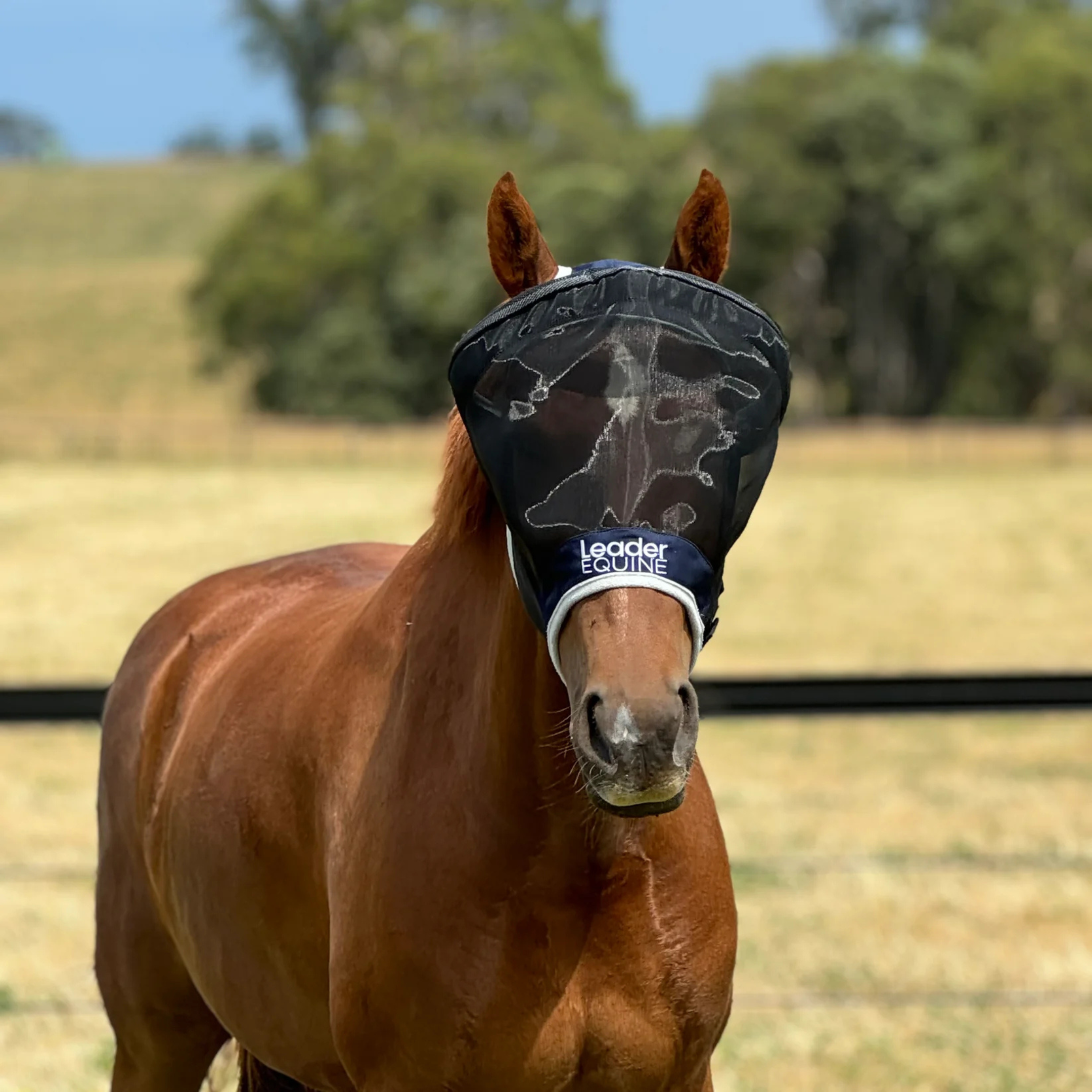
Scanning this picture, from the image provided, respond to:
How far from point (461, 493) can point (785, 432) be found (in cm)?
3640

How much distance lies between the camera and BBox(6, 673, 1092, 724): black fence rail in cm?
501

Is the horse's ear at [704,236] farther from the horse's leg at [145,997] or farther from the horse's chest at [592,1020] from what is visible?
the horse's leg at [145,997]

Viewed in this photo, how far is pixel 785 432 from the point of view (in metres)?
38.2

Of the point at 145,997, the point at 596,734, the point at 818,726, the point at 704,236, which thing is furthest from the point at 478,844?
the point at 818,726

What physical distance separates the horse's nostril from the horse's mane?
0.54 meters

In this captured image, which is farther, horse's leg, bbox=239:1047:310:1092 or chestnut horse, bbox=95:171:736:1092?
horse's leg, bbox=239:1047:310:1092

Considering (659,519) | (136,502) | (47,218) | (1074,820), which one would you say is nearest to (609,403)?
(659,519)

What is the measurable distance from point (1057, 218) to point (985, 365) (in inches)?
181

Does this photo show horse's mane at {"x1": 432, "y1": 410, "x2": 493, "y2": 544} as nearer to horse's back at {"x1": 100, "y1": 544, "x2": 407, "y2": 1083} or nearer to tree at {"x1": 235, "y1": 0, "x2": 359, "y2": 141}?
horse's back at {"x1": 100, "y1": 544, "x2": 407, "y2": 1083}

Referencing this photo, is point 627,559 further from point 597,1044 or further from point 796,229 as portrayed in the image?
point 796,229

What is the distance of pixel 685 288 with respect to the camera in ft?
6.57

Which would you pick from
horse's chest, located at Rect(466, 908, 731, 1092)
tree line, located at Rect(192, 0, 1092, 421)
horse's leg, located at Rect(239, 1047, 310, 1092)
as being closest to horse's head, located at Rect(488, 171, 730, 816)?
horse's chest, located at Rect(466, 908, 731, 1092)

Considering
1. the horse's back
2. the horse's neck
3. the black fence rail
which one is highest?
the horse's neck

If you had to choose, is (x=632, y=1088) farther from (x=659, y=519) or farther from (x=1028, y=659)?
(x=1028, y=659)
